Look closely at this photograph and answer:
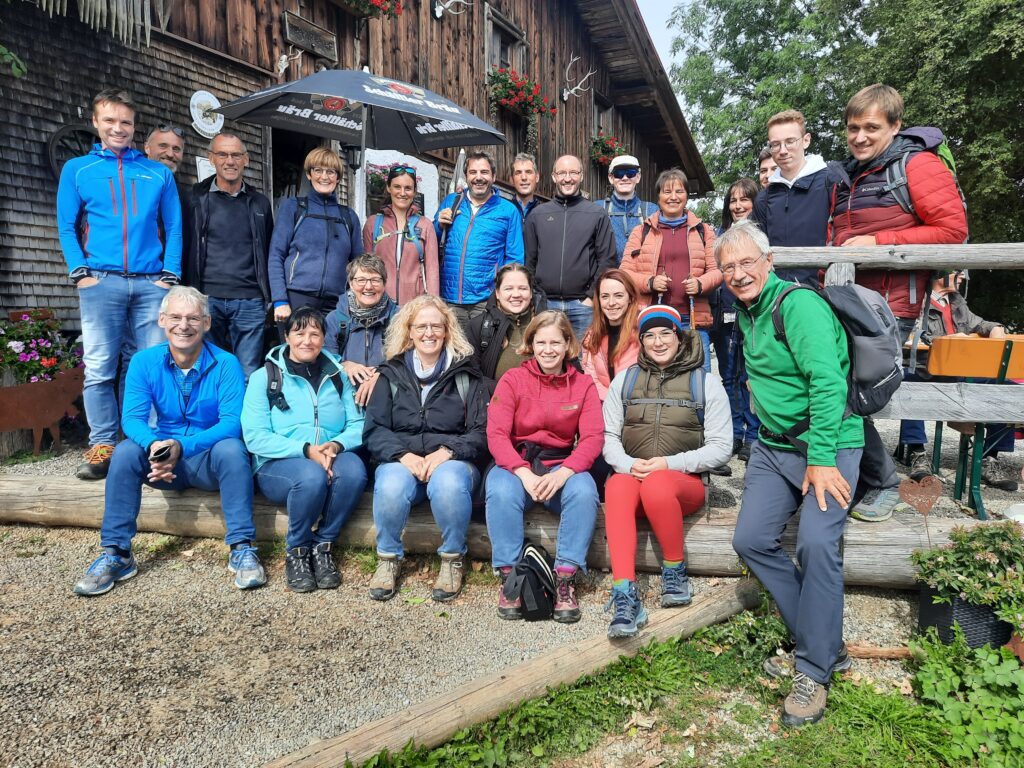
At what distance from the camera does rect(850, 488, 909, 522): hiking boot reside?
358 cm

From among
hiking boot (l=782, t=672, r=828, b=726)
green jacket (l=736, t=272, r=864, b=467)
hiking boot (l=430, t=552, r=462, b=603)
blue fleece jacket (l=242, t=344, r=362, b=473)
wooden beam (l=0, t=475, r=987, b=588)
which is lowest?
hiking boot (l=782, t=672, r=828, b=726)

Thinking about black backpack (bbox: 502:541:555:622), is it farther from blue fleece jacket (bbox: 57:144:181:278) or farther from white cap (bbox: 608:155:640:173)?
white cap (bbox: 608:155:640:173)

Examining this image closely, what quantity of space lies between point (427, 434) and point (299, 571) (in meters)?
1.05

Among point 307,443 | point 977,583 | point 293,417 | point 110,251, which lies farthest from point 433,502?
point 110,251

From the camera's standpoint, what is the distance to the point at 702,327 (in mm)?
5078

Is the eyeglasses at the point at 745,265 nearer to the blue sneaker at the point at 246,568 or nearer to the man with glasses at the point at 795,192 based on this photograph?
the man with glasses at the point at 795,192

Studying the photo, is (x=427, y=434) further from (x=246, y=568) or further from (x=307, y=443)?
(x=246, y=568)

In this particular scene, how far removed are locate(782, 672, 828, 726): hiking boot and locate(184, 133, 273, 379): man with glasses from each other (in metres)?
4.22

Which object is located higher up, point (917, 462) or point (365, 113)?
point (365, 113)

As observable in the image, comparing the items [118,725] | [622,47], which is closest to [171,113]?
[118,725]

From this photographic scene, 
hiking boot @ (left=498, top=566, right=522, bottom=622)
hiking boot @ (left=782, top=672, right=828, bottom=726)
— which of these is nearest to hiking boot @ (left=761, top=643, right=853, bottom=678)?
hiking boot @ (left=782, top=672, right=828, bottom=726)

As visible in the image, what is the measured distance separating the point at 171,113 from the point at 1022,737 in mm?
8028

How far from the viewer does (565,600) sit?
134 inches

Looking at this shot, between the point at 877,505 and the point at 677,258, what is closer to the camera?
the point at 877,505
